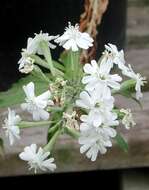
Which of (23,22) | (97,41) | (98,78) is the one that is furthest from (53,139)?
(97,41)

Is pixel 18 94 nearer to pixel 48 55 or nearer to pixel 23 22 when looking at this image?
pixel 48 55

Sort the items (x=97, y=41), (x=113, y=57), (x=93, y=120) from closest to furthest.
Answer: (x=93, y=120)
(x=113, y=57)
(x=97, y=41)

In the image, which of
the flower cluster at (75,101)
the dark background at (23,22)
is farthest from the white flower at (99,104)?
the dark background at (23,22)

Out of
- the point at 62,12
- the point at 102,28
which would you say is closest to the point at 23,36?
the point at 62,12

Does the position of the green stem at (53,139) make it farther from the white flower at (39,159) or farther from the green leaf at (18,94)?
the green leaf at (18,94)

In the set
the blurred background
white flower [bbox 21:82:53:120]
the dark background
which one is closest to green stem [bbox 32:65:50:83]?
white flower [bbox 21:82:53:120]
